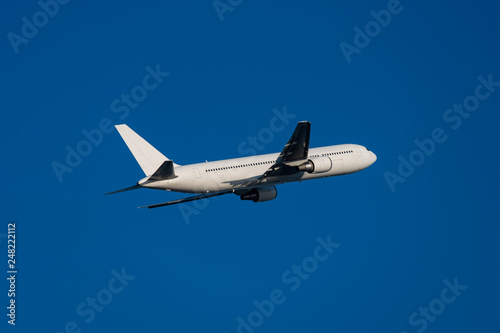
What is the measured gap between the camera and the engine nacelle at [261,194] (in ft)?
183

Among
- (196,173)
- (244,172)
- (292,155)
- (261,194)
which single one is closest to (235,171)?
(244,172)

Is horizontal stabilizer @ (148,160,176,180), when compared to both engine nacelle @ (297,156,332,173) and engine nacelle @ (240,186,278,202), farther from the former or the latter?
engine nacelle @ (297,156,332,173)

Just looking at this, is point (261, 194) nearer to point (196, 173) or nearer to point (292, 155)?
point (292, 155)

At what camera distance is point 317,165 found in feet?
176

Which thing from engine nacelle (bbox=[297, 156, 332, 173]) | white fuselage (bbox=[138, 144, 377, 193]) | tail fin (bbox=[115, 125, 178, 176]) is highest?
tail fin (bbox=[115, 125, 178, 176])

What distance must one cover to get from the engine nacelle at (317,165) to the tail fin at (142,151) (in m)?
8.70

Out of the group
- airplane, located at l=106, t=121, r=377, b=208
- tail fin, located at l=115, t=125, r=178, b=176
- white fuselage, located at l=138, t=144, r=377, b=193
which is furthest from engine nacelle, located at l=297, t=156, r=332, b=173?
tail fin, located at l=115, t=125, r=178, b=176

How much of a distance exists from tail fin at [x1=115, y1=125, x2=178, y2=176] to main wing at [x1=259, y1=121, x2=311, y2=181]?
673 centimetres

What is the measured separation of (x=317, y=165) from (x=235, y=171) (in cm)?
559

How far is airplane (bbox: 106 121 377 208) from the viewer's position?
50.4 m

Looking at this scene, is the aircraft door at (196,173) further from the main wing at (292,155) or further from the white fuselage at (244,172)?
the main wing at (292,155)

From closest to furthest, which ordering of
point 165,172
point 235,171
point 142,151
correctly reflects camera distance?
point 165,172 < point 142,151 < point 235,171

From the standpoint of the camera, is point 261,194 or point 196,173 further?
→ point 261,194

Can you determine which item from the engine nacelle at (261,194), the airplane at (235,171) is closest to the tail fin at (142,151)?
the airplane at (235,171)
